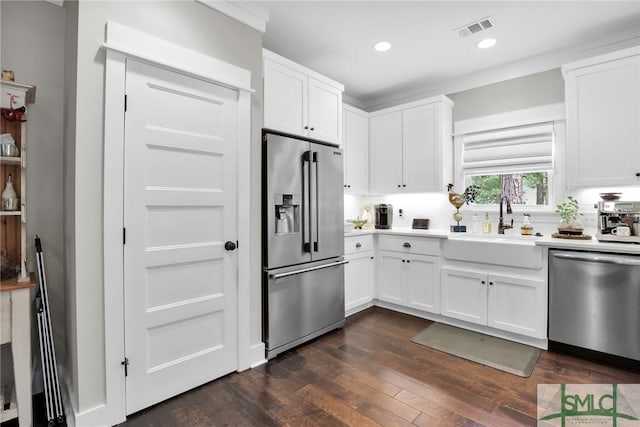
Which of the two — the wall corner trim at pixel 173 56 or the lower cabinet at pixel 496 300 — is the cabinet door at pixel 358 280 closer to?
the lower cabinet at pixel 496 300

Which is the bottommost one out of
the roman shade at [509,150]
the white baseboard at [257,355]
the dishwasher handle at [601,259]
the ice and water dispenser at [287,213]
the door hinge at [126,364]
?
the white baseboard at [257,355]

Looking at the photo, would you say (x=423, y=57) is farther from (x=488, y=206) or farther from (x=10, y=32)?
(x=10, y=32)

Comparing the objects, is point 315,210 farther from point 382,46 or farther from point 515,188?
point 515,188

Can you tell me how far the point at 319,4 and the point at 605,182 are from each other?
2821 mm

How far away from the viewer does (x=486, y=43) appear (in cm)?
306

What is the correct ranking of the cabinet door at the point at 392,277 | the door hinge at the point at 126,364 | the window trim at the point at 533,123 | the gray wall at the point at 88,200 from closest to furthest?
the gray wall at the point at 88,200 < the door hinge at the point at 126,364 < the window trim at the point at 533,123 < the cabinet door at the point at 392,277

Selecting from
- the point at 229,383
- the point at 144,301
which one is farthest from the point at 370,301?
the point at 144,301

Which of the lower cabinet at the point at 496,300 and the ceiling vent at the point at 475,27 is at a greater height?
the ceiling vent at the point at 475,27

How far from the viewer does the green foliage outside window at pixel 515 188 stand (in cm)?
344

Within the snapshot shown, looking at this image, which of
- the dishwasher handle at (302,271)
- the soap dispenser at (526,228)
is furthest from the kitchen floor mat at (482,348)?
the soap dispenser at (526,228)

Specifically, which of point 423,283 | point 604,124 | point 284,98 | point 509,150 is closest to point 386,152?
point 509,150

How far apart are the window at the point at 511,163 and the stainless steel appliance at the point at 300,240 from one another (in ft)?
5.74

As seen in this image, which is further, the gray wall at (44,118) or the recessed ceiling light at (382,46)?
the recessed ceiling light at (382,46)

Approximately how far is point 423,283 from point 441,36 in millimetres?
2440
